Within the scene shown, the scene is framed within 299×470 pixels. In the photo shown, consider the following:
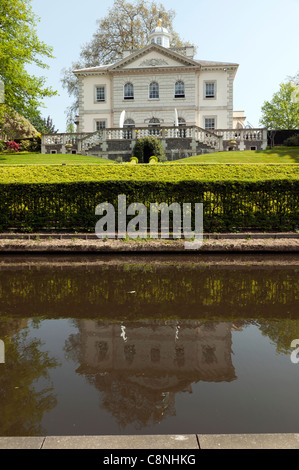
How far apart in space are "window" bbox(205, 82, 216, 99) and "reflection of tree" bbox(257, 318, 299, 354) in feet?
121

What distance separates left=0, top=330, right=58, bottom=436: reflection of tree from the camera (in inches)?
114

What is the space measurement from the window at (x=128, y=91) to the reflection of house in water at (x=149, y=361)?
3743 cm

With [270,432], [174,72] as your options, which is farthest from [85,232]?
[174,72]

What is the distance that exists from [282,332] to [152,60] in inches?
1513

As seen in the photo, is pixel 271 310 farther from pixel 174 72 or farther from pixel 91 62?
pixel 91 62

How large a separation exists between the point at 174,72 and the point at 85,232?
102ft

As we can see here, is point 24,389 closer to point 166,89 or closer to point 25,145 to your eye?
point 25,145

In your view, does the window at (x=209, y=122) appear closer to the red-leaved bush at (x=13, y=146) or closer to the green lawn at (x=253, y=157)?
the green lawn at (x=253, y=157)

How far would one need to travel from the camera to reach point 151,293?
252 inches

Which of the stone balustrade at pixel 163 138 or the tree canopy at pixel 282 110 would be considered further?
the tree canopy at pixel 282 110

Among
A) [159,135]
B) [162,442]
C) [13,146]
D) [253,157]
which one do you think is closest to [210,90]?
[159,135]

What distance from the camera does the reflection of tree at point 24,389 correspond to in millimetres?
2895

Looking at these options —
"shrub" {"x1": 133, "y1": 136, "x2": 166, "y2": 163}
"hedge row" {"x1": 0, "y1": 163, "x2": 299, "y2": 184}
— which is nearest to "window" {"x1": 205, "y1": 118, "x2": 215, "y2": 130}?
"shrub" {"x1": 133, "y1": 136, "x2": 166, "y2": 163}

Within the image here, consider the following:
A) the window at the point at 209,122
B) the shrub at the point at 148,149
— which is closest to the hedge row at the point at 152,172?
the shrub at the point at 148,149
